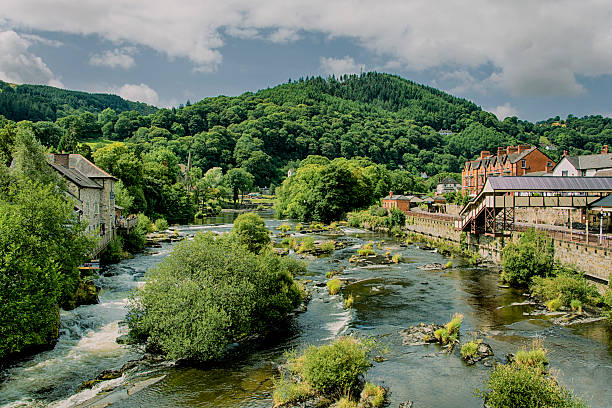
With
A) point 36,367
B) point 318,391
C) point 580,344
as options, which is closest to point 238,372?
point 318,391

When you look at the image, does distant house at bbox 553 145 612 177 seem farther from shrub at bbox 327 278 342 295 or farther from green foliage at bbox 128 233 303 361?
green foliage at bbox 128 233 303 361

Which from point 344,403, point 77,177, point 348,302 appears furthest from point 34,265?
point 77,177

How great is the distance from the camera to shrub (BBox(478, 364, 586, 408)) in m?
12.7

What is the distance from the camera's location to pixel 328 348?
618 inches

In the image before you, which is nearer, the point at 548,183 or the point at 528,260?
the point at 528,260

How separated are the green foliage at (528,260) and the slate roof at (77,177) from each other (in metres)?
34.0

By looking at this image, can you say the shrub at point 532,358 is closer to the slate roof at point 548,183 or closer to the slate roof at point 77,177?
the slate roof at point 548,183

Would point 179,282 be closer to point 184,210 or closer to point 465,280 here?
point 465,280

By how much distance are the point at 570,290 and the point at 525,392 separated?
1551 cm

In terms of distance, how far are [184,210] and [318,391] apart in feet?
229

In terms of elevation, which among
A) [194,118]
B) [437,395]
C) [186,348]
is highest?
[194,118]

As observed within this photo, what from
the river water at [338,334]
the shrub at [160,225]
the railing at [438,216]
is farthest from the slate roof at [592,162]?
the shrub at [160,225]

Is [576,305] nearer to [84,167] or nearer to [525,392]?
[525,392]

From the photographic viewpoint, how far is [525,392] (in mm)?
13086
